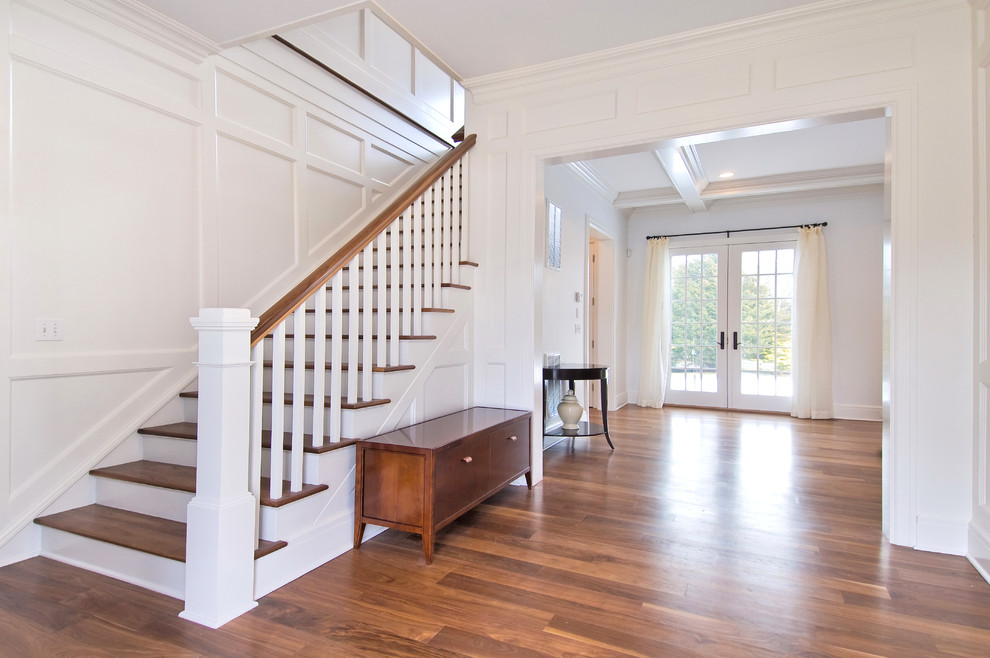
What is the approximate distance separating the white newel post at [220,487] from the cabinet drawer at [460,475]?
0.82 metres

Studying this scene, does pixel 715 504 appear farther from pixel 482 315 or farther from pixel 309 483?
pixel 309 483

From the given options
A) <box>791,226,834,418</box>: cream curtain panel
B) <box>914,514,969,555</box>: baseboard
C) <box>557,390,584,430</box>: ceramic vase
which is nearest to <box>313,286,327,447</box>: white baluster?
<box>557,390,584,430</box>: ceramic vase

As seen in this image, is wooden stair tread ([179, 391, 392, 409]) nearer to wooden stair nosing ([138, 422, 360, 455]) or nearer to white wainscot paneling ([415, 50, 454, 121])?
wooden stair nosing ([138, 422, 360, 455])

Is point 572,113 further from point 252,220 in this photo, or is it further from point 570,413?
point 570,413

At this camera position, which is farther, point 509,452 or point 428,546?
point 509,452

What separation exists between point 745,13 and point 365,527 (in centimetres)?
324

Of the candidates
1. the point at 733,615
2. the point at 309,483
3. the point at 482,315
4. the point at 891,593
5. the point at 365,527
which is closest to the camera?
the point at 733,615

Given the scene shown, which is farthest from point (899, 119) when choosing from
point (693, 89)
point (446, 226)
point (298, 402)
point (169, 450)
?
point (169, 450)

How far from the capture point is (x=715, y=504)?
10.5ft

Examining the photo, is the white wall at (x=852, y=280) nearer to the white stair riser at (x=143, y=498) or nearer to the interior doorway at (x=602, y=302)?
the interior doorway at (x=602, y=302)

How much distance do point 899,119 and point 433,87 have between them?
3.76 metres

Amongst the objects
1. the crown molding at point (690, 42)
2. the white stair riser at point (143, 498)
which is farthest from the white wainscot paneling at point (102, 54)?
the white stair riser at point (143, 498)

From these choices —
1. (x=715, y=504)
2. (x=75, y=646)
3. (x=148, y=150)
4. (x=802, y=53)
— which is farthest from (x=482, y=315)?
(x=75, y=646)

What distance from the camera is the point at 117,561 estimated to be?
7.19 feet
